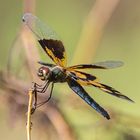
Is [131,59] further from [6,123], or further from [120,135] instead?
[6,123]

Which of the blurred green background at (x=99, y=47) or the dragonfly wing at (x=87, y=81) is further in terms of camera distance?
the blurred green background at (x=99, y=47)

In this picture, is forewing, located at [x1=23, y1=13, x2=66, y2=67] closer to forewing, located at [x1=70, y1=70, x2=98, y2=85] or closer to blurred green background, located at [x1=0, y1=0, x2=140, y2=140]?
forewing, located at [x1=70, y1=70, x2=98, y2=85]

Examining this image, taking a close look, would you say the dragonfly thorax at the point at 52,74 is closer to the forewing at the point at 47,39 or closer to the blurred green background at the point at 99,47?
the forewing at the point at 47,39

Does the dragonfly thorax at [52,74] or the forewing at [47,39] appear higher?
the forewing at [47,39]

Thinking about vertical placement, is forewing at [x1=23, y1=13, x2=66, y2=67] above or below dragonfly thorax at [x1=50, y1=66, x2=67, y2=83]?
above

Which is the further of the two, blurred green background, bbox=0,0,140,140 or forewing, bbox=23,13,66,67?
blurred green background, bbox=0,0,140,140

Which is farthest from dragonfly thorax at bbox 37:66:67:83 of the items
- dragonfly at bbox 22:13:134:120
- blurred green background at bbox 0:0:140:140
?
blurred green background at bbox 0:0:140:140

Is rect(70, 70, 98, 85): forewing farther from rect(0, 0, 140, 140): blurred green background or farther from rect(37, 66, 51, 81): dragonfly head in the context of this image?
rect(0, 0, 140, 140): blurred green background

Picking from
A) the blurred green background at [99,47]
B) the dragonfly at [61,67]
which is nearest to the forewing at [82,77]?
the dragonfly at [61,67]
